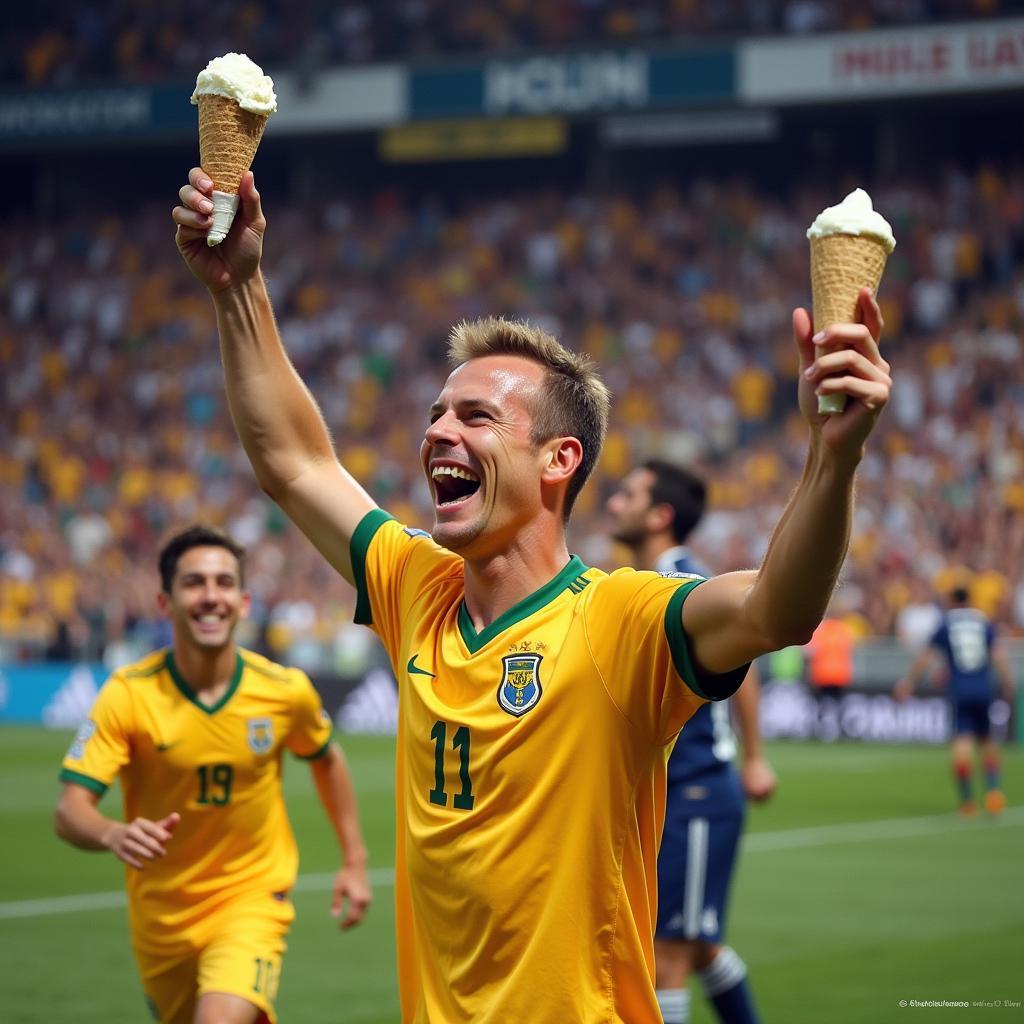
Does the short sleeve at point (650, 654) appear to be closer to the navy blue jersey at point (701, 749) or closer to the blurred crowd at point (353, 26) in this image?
the navy blue jersey at point (701, 749)

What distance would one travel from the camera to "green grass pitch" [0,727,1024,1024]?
8.65m

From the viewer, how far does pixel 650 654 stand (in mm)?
3422

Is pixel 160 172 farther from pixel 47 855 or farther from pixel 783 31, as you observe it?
pixel 47 855

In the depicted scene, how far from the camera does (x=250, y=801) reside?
6.26m

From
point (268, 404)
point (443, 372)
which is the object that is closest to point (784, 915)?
point (268, 404)

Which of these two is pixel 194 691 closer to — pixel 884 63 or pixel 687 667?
pixel 687 667

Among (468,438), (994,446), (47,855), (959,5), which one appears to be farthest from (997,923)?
(959,5)

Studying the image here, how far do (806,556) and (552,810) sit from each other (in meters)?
0.84

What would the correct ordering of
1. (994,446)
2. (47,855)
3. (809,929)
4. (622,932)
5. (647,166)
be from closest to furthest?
(622,932), (809,929), (47,855), (994,446), (647,166)

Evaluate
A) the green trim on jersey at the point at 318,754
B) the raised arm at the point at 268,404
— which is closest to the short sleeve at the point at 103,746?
the green trim on jersey at the point at 318,754

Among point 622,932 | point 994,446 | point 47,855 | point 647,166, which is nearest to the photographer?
point 622,932

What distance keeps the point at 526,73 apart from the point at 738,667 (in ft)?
97.3

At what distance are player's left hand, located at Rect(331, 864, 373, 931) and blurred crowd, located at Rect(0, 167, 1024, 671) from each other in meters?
17.2

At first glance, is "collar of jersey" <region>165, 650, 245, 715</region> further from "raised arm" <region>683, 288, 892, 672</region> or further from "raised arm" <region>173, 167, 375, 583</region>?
"raised arm" <region>683, 288, 892, 672</region>
